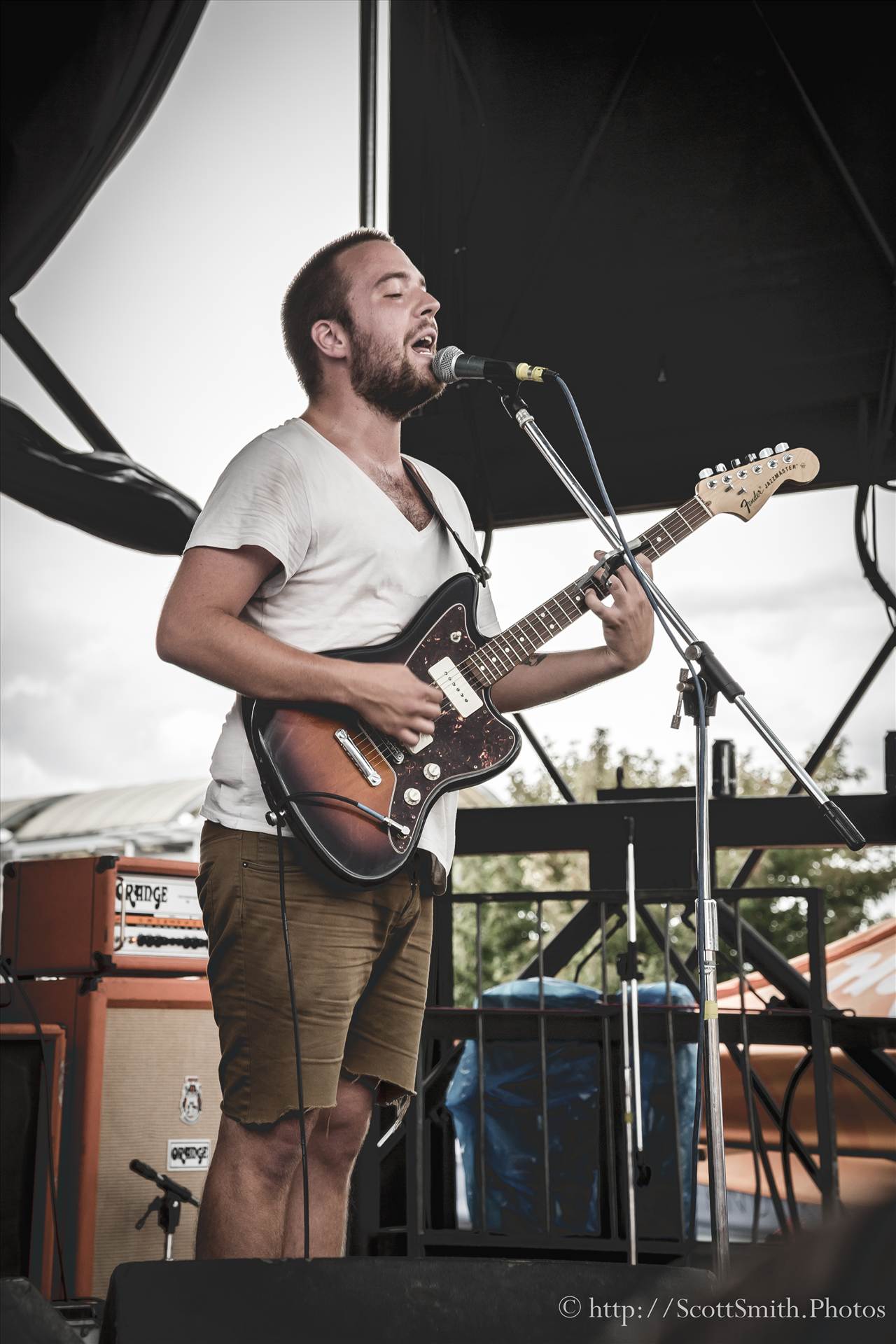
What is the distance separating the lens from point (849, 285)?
8.16 feet

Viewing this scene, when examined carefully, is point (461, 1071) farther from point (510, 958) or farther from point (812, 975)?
point (510, 958)

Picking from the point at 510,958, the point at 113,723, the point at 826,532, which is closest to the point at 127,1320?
the point at 113,723

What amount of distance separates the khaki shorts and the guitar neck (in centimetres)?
35

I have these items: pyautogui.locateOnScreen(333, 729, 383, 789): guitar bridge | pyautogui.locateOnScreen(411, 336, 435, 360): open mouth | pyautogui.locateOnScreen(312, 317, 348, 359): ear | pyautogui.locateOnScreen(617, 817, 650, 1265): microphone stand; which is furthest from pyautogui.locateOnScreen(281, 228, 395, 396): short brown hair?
pyautogui.locateOnScreen(617, 817, 650, 1265): microphone stand

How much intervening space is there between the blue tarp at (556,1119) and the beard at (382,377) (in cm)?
116

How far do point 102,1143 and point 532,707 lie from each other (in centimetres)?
110

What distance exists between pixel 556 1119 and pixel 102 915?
954mm

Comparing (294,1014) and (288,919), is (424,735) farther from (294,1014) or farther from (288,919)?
(294,1014)

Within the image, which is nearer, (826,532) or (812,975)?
(812,975)

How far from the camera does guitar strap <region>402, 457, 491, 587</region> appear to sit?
220 centimetres

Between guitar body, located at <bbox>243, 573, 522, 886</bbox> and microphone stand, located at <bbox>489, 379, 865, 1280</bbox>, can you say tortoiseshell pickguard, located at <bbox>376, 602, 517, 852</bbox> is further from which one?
microphone stand, located at <bbox>489, 379, 865, 1280</bbox>

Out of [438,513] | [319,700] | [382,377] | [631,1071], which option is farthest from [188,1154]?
[382,377]

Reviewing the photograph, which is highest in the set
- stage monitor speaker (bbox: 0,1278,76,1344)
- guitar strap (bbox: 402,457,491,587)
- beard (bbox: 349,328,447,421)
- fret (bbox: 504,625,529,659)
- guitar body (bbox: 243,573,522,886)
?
beard (bbox: 349,328,447,421)

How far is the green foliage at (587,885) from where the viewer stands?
2.50 metres
